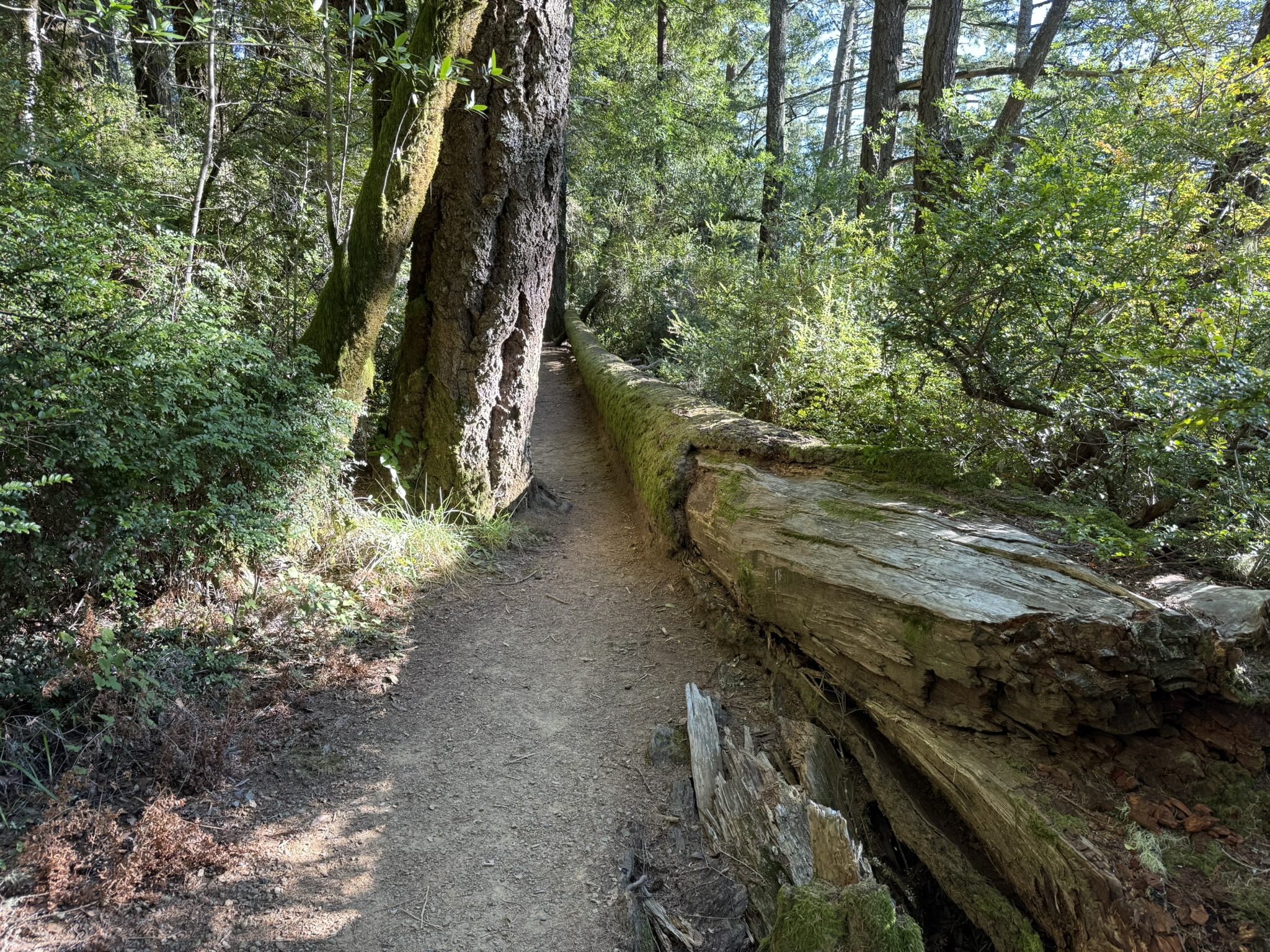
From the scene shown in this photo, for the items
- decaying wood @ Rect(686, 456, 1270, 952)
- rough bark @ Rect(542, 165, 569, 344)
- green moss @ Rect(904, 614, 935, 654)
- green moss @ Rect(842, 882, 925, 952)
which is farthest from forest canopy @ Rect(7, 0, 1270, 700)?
rough bark @ Rect(542, 165, 569, 344)

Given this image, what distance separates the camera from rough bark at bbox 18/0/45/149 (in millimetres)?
5047

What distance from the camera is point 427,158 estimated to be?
195 inches

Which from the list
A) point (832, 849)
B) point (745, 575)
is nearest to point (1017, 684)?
point (832, 849)

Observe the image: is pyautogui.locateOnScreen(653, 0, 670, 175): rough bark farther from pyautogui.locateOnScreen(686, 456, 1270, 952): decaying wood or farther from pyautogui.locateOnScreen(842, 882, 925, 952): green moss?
pyautogui.locateOnScreen(842, 882, 925, 952): green moss

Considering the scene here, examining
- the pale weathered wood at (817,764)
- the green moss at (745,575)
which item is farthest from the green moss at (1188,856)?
the green moss at (745,575)

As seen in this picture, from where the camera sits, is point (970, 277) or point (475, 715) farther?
point (970, 277)

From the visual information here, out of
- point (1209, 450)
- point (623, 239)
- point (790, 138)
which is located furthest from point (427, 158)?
point (790, 138)

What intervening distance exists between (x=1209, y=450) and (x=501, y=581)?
443 cm

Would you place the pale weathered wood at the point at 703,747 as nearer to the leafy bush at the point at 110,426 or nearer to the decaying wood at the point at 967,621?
the decaying wood at the point at 967,621

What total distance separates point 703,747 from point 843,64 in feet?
105

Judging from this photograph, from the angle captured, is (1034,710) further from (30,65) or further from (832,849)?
(30,65)

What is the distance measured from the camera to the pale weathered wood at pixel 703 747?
124 inches

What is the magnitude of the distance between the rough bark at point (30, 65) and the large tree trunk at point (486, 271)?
3.03 meters

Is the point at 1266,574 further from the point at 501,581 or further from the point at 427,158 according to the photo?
the point at 427,158
